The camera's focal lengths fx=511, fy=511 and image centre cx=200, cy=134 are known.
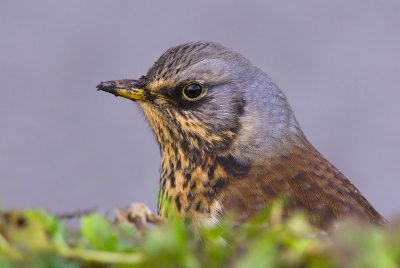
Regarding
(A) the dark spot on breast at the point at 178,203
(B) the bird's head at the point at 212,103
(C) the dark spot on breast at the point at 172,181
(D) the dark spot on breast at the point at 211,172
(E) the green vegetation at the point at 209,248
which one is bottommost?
(A) the dark spot on breast at the point at 178,203

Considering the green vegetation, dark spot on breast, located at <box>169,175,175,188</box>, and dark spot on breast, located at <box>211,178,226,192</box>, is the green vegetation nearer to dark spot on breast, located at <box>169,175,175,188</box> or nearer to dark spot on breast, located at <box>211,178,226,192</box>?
dark spot on breast, located at <box>211,178,226,192</box>

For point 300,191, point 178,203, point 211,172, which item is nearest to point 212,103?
point 211,172

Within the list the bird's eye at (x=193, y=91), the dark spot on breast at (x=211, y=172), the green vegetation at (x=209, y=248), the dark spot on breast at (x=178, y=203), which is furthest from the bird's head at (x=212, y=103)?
the green vegetation at (x=209, y=248)

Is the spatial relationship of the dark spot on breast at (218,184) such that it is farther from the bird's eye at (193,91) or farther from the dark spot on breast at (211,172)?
the bird's eye at (193,91)

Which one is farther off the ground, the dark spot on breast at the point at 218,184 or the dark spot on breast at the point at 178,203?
the dark spot on breast at the point at 218,184

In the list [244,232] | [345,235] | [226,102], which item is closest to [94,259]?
[244,232]

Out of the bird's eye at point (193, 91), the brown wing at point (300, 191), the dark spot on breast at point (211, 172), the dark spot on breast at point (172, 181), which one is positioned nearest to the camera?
the brown wing at point (300, 191)

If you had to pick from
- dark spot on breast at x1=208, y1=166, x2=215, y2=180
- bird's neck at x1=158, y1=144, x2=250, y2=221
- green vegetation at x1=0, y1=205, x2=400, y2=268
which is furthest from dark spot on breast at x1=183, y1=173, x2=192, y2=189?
green vegetation at x1=0, y1=205, x2=400, y2=268
